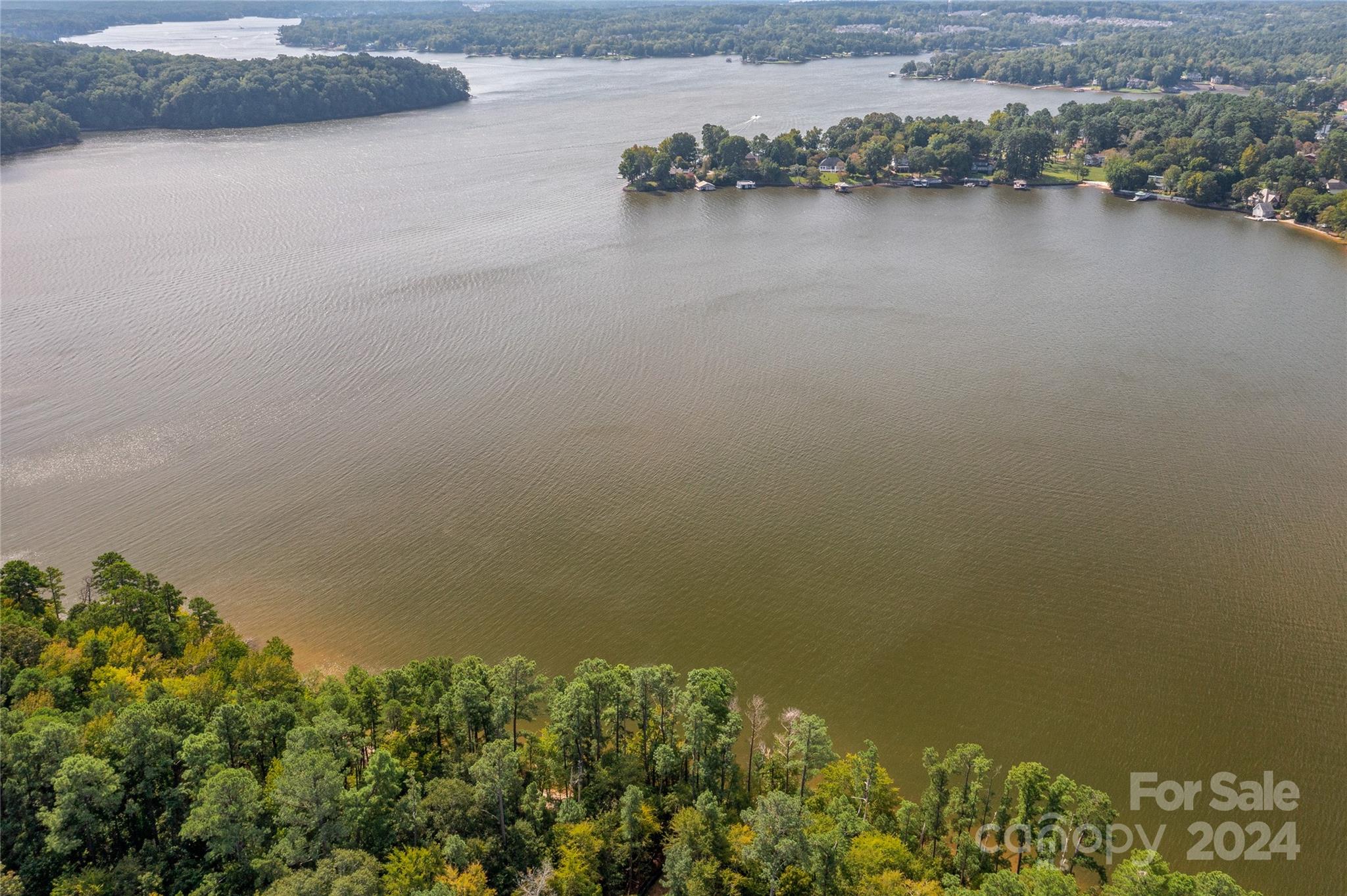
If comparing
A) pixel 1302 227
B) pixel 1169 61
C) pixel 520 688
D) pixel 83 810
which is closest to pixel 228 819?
pixel 83 810

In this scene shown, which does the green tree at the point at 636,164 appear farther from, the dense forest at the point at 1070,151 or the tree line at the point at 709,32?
the tree line at the point at 709,32

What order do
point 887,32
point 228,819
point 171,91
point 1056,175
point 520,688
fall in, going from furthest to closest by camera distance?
point 887,32 < point 171,91 < point 1056,175 < point 520,688 < point 228,819

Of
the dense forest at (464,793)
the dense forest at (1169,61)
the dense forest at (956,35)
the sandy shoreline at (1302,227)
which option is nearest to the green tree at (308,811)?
the dense forest at (464,793)

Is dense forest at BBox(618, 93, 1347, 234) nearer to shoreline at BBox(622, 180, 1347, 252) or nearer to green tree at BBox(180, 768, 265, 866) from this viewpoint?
shoreline at BBox(622, 180, 1347, 252)

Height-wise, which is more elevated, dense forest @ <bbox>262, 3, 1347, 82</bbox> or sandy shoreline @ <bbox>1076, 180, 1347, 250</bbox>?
dense forest @ <bbox>262, 3, 1347, 82</bbox>

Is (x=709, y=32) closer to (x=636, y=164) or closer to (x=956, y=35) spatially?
(x=956, y=35)

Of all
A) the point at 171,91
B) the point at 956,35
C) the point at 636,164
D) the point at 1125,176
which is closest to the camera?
the point at 1125,176

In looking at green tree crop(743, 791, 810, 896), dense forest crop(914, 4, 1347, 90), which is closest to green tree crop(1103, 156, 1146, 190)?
dense forest crop(914, 4, 1347, 90)
